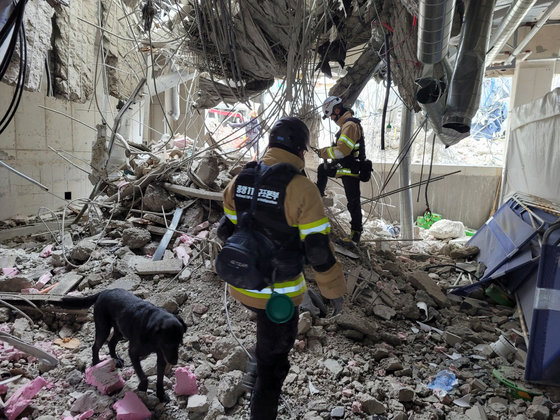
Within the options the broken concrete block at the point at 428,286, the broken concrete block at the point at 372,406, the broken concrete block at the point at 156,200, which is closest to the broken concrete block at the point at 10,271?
the broken concrete block at the point at 156,200

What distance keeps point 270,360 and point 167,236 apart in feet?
9.35

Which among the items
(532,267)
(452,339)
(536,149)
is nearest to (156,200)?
(452,339)

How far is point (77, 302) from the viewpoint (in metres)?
2.79

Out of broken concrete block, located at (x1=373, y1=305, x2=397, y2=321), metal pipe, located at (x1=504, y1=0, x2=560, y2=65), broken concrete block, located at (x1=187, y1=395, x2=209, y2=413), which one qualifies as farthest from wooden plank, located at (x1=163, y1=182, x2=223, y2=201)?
metal pipe, located at (x1=504, y1=0, x2=560, y2=65)

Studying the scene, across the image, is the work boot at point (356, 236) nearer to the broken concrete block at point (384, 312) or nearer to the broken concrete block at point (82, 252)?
the broken concrete block at point (384, 312)

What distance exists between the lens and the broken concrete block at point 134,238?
169 inches

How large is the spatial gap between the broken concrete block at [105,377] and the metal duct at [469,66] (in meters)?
3.57

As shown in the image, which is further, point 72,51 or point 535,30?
point 535,30

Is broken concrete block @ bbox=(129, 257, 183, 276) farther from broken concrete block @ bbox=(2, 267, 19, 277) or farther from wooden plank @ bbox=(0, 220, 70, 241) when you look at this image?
wooden plank @ bbox=(0, 220, 70, 241)

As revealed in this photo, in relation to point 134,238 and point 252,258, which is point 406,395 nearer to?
point 252,258

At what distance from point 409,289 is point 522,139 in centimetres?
449

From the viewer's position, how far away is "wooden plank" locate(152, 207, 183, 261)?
4.16 metres

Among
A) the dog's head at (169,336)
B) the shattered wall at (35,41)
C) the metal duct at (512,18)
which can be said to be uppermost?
the metal duct at (512,18)

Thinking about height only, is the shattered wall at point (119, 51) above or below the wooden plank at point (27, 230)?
above
